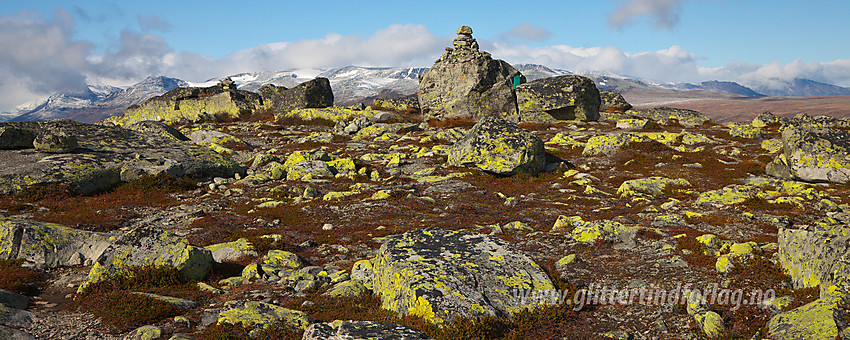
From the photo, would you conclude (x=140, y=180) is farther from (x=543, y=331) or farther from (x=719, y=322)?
(x=719, y=322)

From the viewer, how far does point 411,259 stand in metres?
8.79

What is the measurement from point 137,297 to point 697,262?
12.2 metres

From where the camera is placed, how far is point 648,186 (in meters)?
19.9

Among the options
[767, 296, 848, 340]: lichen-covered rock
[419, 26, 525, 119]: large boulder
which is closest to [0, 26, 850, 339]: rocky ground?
[767, 296, 848, 340]: lichen-covered rock

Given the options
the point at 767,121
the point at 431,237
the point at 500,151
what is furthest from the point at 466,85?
the point at 431,237

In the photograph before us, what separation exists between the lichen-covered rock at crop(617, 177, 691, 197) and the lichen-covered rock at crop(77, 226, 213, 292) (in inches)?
670

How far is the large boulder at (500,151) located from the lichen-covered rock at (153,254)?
16131 millimetres

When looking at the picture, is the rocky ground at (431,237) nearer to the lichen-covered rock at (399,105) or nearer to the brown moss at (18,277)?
the brown moss at (18,277)

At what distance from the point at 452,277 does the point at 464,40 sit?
4294 centimetres

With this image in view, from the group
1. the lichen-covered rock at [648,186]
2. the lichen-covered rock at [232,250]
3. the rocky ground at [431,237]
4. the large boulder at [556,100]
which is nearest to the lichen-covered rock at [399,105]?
the large boulder at [556,100]

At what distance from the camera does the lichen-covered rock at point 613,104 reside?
53369 millimetres

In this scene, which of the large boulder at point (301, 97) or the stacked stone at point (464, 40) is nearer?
the stacked stone at point (464, 40)

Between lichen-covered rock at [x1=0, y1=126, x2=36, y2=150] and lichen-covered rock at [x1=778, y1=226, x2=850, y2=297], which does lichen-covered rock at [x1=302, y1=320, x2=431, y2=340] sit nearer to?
lichen-covered rock at [x1=778, y1=226, x2=850, y2=297]

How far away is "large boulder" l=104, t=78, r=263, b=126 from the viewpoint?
5619 centimetres
